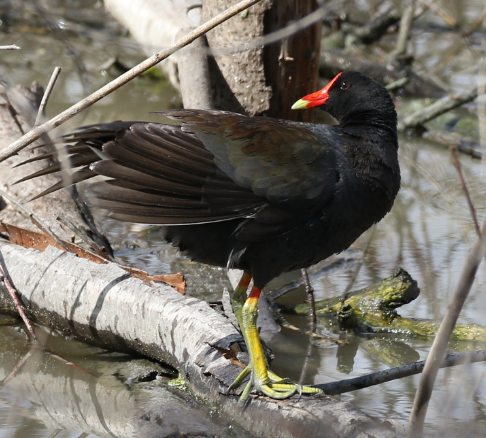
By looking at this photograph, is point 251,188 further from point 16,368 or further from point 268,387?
point 16,368

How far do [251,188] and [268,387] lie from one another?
884 mm

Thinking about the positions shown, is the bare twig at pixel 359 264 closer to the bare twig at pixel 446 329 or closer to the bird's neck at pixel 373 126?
the bird's neck at pixel 373 126

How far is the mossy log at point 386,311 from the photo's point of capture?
160 inches

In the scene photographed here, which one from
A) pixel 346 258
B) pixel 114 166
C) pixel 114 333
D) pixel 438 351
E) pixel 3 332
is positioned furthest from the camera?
pixel 346 258

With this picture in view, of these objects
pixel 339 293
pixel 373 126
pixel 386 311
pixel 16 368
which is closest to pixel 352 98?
pixel 373 126

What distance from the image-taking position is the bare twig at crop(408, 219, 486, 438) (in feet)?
5.94

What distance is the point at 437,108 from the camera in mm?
7488

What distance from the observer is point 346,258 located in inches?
205

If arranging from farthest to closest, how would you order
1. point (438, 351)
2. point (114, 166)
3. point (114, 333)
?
point (114, 333) < point (114, 166) < point (438, 351)

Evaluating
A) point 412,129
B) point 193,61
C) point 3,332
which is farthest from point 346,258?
point 412,129

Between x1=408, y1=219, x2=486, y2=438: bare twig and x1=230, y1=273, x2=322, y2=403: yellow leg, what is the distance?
3.27 ft

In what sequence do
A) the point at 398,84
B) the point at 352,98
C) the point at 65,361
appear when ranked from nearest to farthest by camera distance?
1. the point at 352,98
2. the point at 65,361
3. the point at 398,84

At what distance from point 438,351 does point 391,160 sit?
147 cm

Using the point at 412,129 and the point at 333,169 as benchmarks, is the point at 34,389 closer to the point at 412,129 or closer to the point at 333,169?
the point at 333,169
